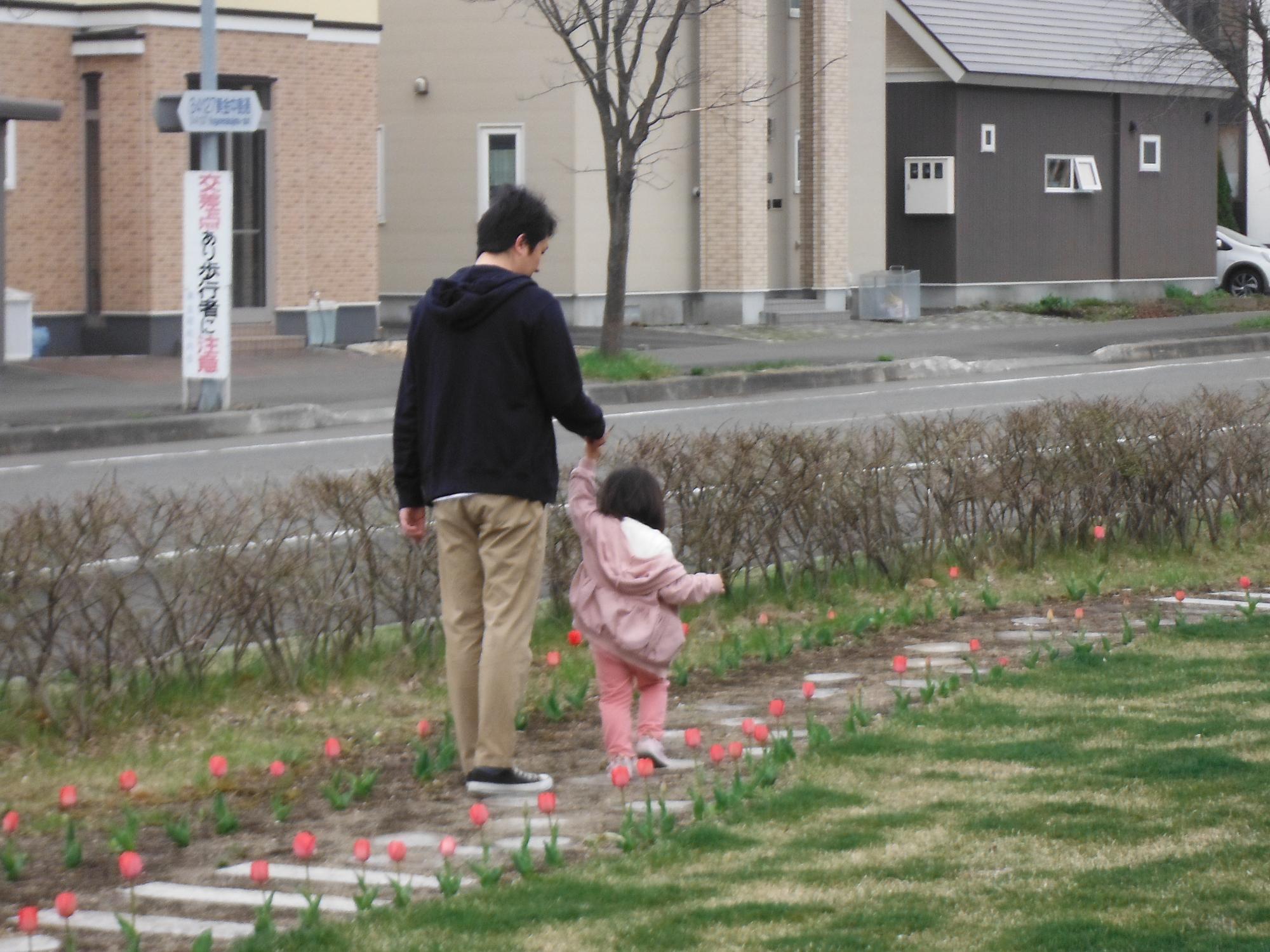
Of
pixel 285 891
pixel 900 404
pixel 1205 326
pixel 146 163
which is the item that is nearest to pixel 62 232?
pixel 146 163

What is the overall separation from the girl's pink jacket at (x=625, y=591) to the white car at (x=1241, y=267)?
38.6 metres

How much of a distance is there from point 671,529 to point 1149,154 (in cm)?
3471

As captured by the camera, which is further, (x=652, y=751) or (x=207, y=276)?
(x=207, y=276)

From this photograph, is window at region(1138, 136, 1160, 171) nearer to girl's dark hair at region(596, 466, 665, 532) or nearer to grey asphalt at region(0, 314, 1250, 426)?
grey asphalt at region(0, 314, 1250, 426)

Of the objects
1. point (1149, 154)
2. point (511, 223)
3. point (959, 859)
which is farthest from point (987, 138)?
point (959, 859)

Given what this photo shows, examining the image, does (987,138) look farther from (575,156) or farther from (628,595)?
(628,595)

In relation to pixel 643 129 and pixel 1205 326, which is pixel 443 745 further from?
pixel 1205 326

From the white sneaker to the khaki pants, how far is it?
406 mm

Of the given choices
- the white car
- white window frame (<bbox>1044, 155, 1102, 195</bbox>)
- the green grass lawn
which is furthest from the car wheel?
the green grass lawn

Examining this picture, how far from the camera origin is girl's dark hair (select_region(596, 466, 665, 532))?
6102 mm

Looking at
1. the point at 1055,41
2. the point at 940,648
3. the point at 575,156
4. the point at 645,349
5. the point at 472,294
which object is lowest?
the point at 940,648

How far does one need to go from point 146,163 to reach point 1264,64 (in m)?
17.3

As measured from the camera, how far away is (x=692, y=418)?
18234 millimetres

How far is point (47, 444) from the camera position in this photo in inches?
645
